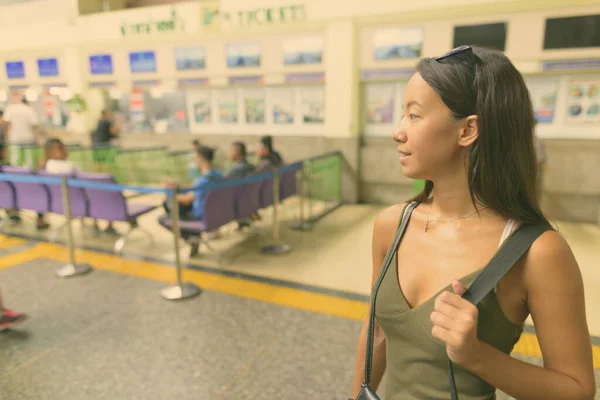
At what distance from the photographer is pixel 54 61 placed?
400 inches

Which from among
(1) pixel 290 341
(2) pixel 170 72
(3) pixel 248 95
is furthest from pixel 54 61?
(1) pixel 290 341

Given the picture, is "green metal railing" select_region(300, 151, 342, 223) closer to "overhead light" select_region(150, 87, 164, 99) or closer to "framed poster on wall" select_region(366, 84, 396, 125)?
"framed poster on wall" select_region(366, 84, 396, 125)

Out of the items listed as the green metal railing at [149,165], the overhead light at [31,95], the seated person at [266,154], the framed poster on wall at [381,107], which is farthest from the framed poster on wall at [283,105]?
the overhead light at [31,95]

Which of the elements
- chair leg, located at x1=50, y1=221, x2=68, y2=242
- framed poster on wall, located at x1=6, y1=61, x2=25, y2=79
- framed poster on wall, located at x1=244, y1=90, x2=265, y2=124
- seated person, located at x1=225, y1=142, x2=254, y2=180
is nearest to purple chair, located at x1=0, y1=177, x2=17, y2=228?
chair leg, located at x1=50, y1=221, x2=68, y2=242

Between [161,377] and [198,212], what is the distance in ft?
6.93

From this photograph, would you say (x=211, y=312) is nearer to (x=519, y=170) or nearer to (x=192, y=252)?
(x=192, y=252)

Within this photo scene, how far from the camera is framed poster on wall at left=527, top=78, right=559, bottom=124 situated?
624 centimetres

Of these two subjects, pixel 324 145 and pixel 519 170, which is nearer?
pixel 519 170

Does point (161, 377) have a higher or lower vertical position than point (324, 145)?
lower

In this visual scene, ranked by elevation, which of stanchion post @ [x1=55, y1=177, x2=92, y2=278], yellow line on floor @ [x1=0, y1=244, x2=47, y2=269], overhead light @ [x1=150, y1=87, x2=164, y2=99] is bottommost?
yellow line on floor @ [x1=0, y1=244, x2=47, y2=269]

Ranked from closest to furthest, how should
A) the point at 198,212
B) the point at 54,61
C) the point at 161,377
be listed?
the point at 161,377 < the point at 198,212 < the point at 54,61

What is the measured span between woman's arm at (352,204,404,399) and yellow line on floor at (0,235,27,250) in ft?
18.2

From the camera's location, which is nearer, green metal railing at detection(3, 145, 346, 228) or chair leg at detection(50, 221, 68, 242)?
chair leg at detection(50, 221, 68, 242)

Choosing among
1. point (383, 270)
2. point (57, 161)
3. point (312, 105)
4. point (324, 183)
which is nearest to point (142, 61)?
point (312, 105)
